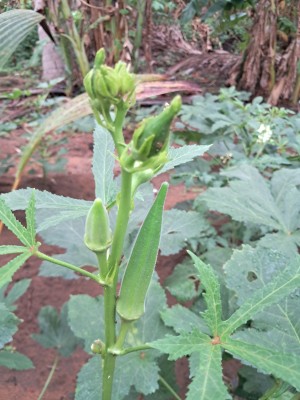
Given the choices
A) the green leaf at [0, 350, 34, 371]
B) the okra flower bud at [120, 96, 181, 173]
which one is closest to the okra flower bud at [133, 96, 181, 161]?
the okra flower bud at [120, 96, 181, 173]

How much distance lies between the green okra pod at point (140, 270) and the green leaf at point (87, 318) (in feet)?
1.18

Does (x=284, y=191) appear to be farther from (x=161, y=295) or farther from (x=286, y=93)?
(x=286, y=93)

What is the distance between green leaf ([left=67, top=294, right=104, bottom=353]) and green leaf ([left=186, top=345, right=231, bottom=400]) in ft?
1.53

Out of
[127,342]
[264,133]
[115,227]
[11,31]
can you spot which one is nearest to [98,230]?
[115,227]

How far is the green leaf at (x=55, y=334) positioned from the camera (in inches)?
51.9

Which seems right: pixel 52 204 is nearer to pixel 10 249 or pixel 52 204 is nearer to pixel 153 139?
pixel 10 249

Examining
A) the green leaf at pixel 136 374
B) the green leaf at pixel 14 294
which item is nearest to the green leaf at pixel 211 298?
the green leaf at pixel 136 374

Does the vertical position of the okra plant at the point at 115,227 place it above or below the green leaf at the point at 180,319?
above

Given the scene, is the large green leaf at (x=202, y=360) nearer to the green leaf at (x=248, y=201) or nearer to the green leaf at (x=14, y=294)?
the green leaf at (x=248, y=201)

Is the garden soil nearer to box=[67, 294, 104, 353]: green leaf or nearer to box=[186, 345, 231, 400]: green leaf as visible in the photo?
box=[67, 294, 104, 353]: green leaf

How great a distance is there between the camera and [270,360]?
545 mm

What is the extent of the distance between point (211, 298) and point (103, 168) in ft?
0.90

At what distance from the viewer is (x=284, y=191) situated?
1289 millimetres

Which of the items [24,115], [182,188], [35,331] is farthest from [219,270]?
[24,115]
